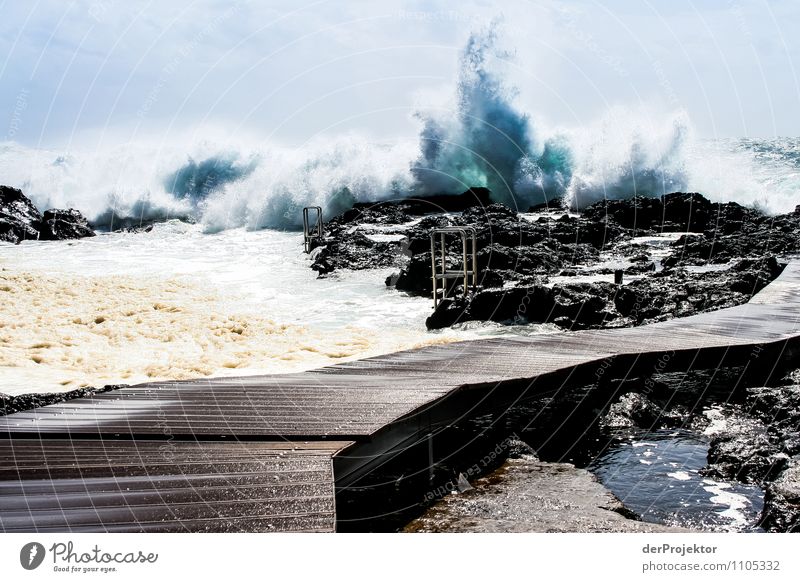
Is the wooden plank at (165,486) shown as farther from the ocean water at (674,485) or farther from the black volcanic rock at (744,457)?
the black volcanic rock at (744,457)

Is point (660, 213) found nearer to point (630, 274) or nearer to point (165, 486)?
point (630, 274)

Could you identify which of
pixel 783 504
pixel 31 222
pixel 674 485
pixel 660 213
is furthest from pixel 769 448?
pixel 31 222

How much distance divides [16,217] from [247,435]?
3344 cm

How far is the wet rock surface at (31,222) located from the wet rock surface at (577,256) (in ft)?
38.7

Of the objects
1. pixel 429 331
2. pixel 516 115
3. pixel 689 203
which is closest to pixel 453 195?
pixel 516 115

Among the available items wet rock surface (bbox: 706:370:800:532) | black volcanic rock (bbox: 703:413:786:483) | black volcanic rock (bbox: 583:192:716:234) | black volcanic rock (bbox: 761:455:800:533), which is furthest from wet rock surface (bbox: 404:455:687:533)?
black volcanic rock (bbox: 583:192:716:234)

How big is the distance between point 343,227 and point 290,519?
25.8 metres

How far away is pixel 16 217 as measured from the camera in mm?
34062

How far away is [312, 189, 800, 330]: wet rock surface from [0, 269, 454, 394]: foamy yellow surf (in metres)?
2.03

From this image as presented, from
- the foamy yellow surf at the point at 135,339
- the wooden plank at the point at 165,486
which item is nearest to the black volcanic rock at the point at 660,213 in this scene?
the foamy yellow surf at the point at 135,339

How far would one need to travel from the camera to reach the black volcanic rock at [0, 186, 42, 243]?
108 ft
